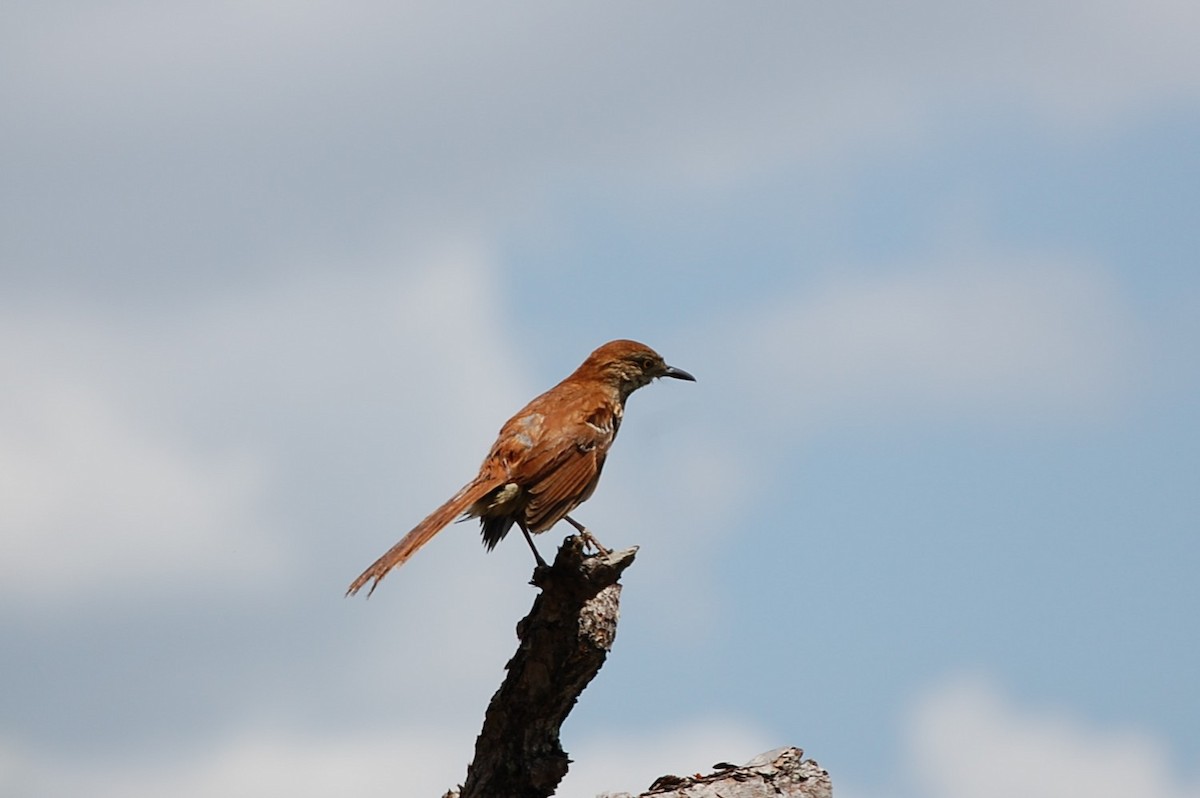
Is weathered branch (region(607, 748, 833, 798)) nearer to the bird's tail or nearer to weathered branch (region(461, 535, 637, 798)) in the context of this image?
weathered branch (region(461, 535, 637, 798))

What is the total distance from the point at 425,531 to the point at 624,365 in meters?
2.57

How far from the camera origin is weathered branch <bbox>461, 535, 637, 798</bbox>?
6.53 m

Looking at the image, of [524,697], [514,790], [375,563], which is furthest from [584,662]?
[375,563]

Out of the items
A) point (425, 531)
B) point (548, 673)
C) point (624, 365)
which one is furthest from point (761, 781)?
point (624, 365)

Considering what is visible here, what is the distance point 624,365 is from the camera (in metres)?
10.0

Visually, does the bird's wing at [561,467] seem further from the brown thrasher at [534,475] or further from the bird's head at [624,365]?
the bird's head at [624,365]

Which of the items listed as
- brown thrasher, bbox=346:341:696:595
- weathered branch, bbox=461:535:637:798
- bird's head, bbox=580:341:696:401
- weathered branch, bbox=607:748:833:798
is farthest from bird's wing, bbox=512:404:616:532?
weathered branch, bbox=607:748:833:798

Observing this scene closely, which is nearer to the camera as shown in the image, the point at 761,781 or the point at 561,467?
the point at 761,781

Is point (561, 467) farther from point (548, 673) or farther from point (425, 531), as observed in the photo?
point (548, 673)

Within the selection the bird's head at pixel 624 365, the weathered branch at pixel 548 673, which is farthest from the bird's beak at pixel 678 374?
the weathered branch at pixel 548 673

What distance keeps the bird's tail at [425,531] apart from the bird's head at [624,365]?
1.80 meters

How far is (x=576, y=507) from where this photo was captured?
8.61 metres

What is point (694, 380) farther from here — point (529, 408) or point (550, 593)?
point (550, 593)

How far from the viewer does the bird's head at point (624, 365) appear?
992cm
